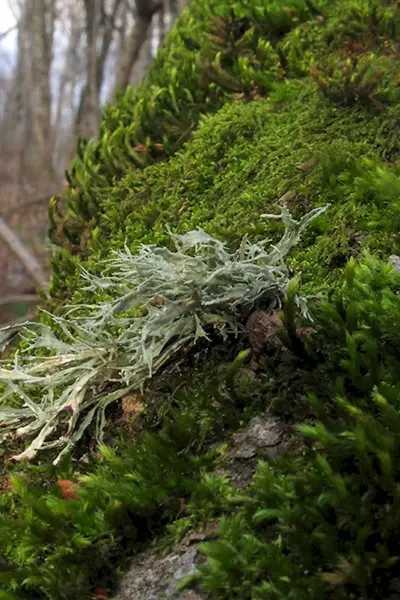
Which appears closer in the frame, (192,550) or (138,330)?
(192,550)

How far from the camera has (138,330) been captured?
1549mm

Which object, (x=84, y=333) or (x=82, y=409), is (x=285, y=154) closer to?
(x=84, y=333)

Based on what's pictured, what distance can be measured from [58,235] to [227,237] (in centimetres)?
102

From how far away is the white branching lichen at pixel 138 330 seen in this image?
150 cm

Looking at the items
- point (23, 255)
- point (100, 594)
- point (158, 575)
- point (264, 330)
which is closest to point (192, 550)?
point (158, 575)

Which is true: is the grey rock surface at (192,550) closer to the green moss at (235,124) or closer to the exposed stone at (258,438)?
the exposed stone at (258,438)

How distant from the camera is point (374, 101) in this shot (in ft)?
6.87

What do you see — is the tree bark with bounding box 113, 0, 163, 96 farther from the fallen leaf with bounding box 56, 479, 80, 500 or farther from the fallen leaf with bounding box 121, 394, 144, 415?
the fallen leaf with bounding box 56, 479, 80, 500

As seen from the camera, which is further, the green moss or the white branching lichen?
the green moss

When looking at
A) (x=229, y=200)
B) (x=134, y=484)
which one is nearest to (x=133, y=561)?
(x=134, y=484)

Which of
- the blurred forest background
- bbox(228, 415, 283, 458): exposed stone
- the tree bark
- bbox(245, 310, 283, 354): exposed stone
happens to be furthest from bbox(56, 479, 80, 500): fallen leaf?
the tree bark

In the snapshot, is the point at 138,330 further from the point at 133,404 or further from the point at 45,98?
the point at 45,98

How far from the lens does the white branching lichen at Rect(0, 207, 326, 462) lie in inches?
58.9

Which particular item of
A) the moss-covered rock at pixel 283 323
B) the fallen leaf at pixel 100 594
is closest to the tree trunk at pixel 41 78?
the moss-covered rock at pixel 283 323
